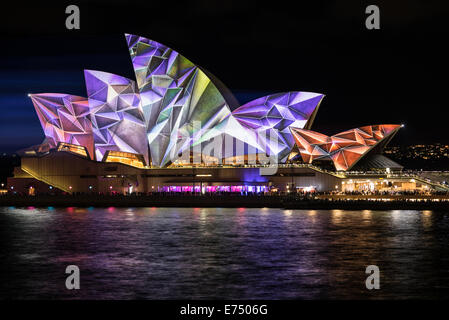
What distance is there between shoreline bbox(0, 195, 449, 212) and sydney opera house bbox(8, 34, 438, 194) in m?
3.35

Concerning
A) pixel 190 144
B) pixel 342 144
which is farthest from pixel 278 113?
pixel 190 144

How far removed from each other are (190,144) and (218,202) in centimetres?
969

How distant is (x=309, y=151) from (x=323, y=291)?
4986cm

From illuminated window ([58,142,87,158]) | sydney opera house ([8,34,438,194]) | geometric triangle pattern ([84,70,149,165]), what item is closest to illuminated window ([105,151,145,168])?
sydney opera house ([8,34,438,194])

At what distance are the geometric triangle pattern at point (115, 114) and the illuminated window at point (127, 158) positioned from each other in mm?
454

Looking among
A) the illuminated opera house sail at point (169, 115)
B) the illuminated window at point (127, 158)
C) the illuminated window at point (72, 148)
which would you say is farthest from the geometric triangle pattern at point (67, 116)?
the illuminated window at point (127, 158)

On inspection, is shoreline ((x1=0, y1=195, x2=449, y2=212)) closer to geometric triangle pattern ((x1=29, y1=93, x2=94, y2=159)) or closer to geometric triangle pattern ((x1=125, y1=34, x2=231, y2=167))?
geometric triangle pattern ((x1=29, y1=93, x2=94, y2=159))

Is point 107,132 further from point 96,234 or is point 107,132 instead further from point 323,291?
point 323,291

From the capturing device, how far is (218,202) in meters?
67.6

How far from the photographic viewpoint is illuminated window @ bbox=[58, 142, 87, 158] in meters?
75.1

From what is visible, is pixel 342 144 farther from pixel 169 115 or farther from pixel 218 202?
pixel 169 115

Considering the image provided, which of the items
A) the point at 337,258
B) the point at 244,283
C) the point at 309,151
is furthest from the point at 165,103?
the point at 244,283

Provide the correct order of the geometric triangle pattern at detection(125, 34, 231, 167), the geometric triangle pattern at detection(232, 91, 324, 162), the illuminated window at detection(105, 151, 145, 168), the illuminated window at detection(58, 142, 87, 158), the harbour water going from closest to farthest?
the harbour water, the geometric triangle pattern at detection(125, 34, 231, 167), the geometric triangle pattern at detection(232, 91, 324, 162), the illuminated window at detection(58, 142, 87, 158), the illuminated window at detection(105, 151, 145, 168)

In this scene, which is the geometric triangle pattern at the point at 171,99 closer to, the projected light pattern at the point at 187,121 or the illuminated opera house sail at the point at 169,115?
the illuminated opera house sail at the point at 169,115
